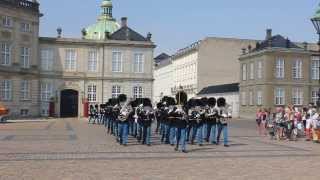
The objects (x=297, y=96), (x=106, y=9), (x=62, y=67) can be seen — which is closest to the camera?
(x=62, y=67)

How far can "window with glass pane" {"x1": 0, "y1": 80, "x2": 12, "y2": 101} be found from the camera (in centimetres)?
5534

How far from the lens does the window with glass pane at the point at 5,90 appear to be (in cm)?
5534

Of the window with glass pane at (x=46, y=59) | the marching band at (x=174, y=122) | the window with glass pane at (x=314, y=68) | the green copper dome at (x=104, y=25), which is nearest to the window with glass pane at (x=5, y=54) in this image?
the window with glass pane at (x=46, y=59)

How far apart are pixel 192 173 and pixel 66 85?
50.0 m

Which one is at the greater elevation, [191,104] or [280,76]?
[280,76]

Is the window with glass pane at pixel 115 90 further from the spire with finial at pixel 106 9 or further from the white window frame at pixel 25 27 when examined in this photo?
the spire with finial at pixel 106 9

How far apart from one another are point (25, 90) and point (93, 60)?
27.1 feet

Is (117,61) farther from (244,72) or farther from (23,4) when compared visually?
(244,72)

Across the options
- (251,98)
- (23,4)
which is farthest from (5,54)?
(251,98)

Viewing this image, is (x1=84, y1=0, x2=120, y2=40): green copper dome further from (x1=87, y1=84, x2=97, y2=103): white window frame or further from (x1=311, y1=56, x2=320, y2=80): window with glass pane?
(x1=311, y1=56, x2=320, y2=80): window with glass pane

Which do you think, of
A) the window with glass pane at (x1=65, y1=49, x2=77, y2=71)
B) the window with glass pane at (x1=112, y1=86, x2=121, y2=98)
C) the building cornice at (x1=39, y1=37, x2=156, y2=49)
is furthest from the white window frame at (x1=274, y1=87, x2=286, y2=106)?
the window with glass pane at (x1=65, y1=49, x2=77, y2=71)

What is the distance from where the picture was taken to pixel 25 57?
5803cm

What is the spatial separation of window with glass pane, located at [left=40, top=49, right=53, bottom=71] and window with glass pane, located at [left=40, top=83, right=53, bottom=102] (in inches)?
68.7

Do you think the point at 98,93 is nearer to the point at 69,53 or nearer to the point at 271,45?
the point at 69,53
